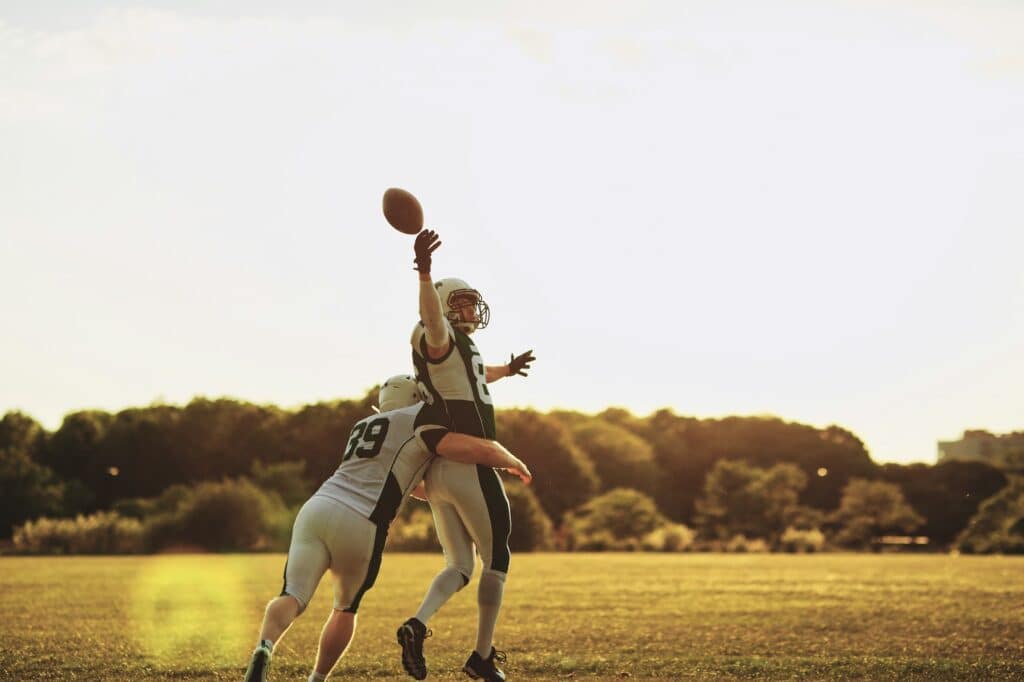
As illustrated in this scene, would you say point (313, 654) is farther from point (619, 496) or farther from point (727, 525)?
point (727, 525)

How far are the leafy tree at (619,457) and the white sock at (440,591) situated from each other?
181 feet

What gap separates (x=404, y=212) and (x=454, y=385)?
103 centimetres

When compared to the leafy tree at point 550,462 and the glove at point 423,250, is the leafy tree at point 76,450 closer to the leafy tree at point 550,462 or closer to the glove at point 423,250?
the leafy tree at point 550,462

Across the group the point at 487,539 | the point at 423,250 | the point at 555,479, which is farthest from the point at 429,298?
the point at 555,479

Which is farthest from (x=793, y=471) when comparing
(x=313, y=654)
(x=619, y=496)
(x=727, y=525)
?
(x=313, y=654)

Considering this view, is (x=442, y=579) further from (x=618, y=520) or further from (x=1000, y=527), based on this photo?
(x=1000, y=527)

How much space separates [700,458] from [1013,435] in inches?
969

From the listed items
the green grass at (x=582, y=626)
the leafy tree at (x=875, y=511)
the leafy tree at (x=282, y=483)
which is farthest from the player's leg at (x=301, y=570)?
the leafy tree at (x=875, y=511)

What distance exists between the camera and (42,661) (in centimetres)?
991

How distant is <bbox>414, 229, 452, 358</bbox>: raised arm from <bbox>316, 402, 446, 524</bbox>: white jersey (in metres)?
0.46

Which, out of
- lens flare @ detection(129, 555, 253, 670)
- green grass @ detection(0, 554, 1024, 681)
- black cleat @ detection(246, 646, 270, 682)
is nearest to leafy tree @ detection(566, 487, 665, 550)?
green grass @ detection(0, 554, 1024, 681)

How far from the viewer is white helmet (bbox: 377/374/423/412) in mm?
7504

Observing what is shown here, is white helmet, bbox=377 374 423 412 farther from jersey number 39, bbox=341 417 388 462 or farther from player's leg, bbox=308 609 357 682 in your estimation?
player's leg, bbox=308 609 357 682

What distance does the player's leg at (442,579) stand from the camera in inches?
274
